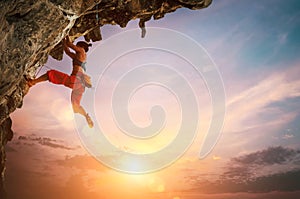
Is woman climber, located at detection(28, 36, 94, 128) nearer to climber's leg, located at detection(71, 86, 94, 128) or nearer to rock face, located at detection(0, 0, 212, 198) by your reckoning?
climber's leg, located at detection(71, 86, 94, 128)

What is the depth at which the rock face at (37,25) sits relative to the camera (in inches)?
383

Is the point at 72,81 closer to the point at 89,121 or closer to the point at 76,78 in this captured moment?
the point at 76,78

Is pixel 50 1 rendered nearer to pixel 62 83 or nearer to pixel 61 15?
pixel 61 15

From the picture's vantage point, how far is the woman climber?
1402 centimetres

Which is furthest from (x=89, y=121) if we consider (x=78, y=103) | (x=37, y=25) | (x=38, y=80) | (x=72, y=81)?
(x=37, y=25)

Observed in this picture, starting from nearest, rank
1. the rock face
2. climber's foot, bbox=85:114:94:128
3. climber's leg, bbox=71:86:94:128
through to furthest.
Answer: the rock face → climber's leg, bbox=71:86:94:128 → climber's foot, bbox=85:114:94:128

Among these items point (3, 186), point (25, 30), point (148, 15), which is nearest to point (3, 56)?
point (25, 30)

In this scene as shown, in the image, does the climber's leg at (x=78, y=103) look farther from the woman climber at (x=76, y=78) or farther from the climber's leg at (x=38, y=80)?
the climber's leg at (x=38, y=80)

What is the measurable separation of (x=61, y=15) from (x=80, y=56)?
394 cm

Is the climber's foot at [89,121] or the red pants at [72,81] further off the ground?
the red pants at [72,81]

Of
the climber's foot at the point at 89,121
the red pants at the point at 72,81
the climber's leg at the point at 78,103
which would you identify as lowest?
the climber's foot at the point at 89,121

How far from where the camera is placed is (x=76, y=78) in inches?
578

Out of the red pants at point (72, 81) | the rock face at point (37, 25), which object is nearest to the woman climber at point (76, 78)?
the red pants at point (72, 81)

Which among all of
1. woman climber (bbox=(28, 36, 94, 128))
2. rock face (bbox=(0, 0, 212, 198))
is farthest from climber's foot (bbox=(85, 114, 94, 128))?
rock face (bbox=(0, 0, 212, 198))
